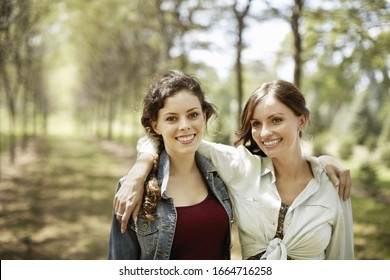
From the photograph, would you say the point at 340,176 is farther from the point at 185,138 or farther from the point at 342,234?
the point at 185,138

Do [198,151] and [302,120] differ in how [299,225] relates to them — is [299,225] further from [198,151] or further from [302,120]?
[198,151]

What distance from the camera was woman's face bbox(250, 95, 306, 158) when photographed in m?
2.07

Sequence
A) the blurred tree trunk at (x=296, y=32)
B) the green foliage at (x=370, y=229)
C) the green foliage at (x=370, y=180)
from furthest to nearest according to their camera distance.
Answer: the green foliage at (x=370, y=180) < the green foliage at (x=370, y=229) < the blurred tree trunk at (x=296, y=32)

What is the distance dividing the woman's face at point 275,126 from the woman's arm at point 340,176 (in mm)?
286

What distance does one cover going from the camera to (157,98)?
204cm

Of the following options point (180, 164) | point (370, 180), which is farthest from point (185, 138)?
point (370, 180)

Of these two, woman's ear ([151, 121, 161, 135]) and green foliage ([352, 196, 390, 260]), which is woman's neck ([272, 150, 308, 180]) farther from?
green foliage ([352, 196, 390, 260])

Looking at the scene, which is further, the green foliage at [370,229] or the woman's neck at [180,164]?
the green foliage at [370,229]

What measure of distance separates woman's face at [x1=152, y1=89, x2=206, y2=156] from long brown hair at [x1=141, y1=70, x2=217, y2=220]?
1.3 inches

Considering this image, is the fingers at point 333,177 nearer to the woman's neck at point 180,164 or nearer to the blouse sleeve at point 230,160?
the blouse sleeve at point 230,160

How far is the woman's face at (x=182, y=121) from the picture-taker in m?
2.00

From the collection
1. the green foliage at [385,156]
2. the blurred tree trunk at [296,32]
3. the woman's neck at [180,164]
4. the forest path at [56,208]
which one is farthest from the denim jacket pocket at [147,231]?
the green foliage at [385,156]

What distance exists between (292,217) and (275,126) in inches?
21.1

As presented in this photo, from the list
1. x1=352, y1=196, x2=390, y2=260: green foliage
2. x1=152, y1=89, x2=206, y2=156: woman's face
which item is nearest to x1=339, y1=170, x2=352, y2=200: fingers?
x1=152, y1=89, x2=206, y2=156: woman's face
